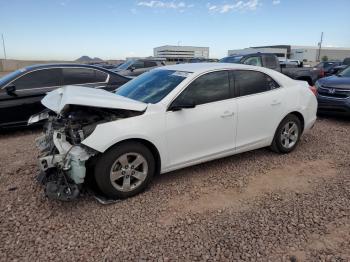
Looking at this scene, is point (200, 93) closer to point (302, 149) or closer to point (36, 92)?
point (302, 149)

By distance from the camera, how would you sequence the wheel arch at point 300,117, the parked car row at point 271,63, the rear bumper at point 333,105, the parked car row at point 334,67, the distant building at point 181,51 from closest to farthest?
the wheel arch at point 300,117
the rear bumper at point 333,105
the parked car row at point 271,63
the parked car row at point 334,67
the distant building at point 181,51

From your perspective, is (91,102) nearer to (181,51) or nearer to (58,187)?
(58,187)

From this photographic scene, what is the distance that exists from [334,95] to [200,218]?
6.00 m

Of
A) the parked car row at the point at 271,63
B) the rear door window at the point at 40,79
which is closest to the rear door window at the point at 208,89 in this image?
the rear door window at the point at 40,79

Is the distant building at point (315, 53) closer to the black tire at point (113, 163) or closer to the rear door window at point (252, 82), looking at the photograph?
the rear door window at point (252, 82)

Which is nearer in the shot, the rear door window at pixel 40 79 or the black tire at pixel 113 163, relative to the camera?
the black tire at pixel 113 163

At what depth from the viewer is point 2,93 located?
6422mm

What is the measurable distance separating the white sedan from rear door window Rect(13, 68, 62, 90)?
286 cm

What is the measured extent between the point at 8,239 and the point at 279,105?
4.07 meters

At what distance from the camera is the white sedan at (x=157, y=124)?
3.46 meters

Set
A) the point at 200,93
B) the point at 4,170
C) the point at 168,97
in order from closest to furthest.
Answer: the point at 168,97
the point at 200,93
the point at 4,170

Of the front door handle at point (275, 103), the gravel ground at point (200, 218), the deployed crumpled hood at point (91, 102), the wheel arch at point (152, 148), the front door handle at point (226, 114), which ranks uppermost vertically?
the deployed crumpled hood at point (91, 102)

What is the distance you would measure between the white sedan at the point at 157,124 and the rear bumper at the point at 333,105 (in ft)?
9.78

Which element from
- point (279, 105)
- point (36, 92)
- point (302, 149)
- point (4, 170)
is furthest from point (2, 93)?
point (302, 149)
